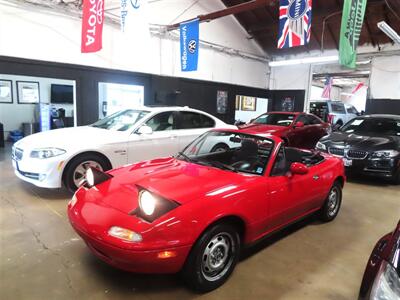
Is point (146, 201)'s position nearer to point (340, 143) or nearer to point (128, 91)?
point (340, 143)

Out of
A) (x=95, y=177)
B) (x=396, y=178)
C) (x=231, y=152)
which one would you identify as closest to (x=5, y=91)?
(x=95, y=177)

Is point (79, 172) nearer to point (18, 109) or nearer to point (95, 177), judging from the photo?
point (95, 177)

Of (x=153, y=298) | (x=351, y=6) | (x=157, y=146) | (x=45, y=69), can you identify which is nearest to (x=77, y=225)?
(x=153, y=298)

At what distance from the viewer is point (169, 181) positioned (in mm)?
2463

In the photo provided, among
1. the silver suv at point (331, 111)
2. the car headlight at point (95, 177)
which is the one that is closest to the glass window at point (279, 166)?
the car headlight at point (95, 177)

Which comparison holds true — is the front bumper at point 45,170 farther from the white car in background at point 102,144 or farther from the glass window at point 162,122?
the glass window at point 162,122

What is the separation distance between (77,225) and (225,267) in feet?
3.96

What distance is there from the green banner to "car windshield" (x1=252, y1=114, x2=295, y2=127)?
1982 mm

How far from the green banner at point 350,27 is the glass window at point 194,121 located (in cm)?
355

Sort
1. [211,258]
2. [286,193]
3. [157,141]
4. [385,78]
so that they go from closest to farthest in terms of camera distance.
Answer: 1. [211,258]
2. [286,193]
3. [157,141]
4. [385,78]

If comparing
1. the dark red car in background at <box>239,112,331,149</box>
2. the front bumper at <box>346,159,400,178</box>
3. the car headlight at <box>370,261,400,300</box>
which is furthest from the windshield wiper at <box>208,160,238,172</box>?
the dark red car in background at <box>239,112,331,149</box>

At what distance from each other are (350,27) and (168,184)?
619 cm

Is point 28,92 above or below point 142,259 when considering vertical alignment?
above

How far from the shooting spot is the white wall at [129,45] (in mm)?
6686
